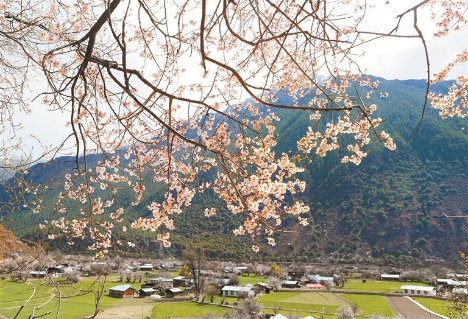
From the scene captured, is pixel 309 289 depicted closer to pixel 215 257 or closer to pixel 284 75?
pixel 215 257

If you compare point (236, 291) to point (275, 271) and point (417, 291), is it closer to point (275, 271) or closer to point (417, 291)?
point (275, 271)

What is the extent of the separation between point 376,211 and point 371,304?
34.2m

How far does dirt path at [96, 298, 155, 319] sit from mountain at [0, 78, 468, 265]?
1698 cm

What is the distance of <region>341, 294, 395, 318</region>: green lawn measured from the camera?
29234 mm

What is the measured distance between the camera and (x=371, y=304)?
32250 millimetres

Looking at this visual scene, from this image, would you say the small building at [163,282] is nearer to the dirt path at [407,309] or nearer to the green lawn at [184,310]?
the green lawn at [184,310]

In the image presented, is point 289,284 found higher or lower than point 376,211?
lower

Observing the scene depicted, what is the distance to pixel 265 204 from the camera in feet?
12.1

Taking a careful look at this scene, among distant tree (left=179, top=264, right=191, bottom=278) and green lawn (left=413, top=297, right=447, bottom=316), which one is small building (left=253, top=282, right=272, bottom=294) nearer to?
distant tree (left=179, top=264, right=191, bottom=278)

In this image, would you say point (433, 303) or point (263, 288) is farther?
point (263, 288)

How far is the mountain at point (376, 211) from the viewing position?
56156 mm

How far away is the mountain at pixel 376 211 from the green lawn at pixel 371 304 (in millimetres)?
20573

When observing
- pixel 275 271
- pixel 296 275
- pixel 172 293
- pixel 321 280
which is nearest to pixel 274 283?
pixel 321 280

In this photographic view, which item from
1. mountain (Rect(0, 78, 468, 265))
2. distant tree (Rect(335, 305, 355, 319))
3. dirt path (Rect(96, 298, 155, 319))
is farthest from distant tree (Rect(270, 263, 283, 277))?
distant tree (Rect(335, 305, 355, 319))
